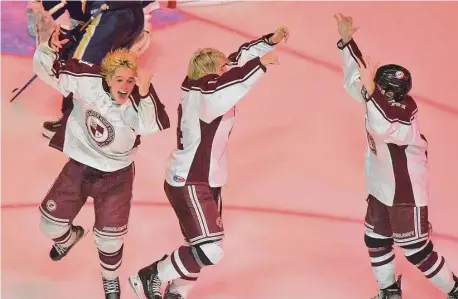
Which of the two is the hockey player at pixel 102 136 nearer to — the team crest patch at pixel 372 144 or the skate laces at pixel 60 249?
the skate laces at pixel 60 249

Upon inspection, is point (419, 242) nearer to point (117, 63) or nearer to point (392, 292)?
point (392, 292)

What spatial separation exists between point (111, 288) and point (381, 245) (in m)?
0.99

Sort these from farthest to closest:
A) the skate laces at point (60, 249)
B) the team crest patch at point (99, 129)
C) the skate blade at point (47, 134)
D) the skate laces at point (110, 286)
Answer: the skate blade at point (47, 134) < the skate laces at point (60, 249) < the skate laces at point (110, 286) < the team crest patch at point (99, 129)

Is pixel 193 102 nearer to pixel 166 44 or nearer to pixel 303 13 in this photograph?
pixel 166 44

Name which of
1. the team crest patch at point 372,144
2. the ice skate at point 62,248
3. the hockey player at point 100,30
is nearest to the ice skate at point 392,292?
the team crest patch at point 372,144

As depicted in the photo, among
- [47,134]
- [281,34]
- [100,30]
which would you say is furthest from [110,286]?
[100,30]

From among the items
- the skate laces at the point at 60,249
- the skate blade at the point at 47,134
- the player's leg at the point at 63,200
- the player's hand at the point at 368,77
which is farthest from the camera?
the skate blade at the point at 47,134

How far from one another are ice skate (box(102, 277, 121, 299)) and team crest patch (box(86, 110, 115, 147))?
0.52 m

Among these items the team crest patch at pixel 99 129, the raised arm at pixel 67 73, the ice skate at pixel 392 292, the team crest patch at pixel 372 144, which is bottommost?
the ice skate at pixel 392 292

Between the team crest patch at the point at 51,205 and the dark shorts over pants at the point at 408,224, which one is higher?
the dark shorts over pants at the point at 408,224

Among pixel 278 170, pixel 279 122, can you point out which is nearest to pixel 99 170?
pixel 278 170

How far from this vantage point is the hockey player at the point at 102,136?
9.53 ft

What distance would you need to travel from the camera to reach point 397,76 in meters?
2.87

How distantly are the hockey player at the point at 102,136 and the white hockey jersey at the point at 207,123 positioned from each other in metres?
0.11
